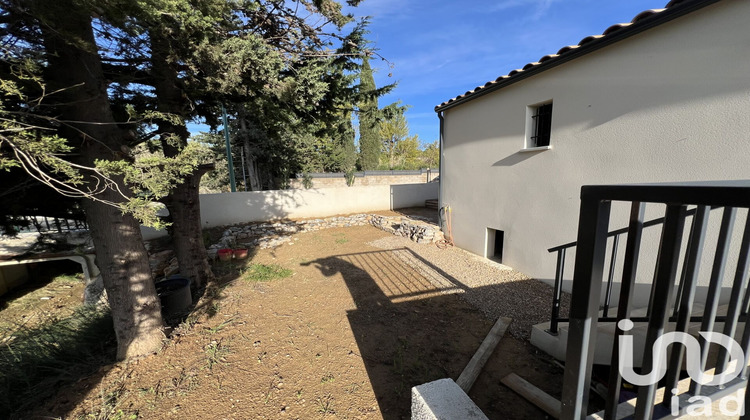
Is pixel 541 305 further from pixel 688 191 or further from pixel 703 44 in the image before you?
pixel 688 191

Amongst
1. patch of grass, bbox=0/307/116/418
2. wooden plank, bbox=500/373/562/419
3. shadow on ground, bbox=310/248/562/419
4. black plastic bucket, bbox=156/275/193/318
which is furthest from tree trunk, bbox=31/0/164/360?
wooden plank, bbox=500/373/562/419

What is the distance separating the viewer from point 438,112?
24.0 feet

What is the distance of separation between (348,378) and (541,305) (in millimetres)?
3166

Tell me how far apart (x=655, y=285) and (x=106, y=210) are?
13.7ft

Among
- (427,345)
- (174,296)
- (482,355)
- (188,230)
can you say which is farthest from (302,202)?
(482,355)

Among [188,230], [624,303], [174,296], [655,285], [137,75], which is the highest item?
[137,75]

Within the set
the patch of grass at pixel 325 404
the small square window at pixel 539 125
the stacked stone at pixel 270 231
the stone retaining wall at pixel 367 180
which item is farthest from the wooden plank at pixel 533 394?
the stone retaining wall at pixel 367 180

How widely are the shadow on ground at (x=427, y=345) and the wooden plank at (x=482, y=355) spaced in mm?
71

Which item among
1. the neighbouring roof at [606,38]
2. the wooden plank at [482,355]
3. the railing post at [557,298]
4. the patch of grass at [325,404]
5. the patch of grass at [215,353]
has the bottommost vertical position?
the patch of grass at [325,404]

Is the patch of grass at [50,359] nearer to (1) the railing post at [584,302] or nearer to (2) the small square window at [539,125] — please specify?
(1) the railing post at [584,302]

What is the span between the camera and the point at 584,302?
0.89 meters

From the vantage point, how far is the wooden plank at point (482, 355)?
258cm

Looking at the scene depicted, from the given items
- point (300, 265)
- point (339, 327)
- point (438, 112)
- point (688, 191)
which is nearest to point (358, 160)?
point (438, 112)

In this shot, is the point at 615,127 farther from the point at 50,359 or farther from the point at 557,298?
the point at 50,359
